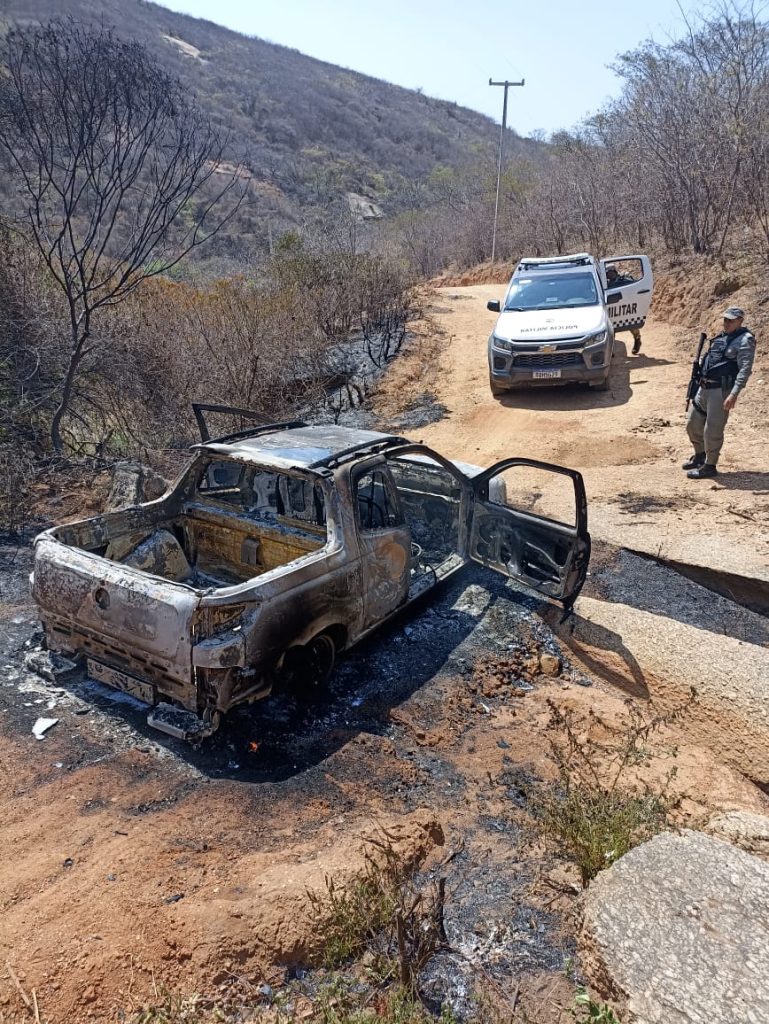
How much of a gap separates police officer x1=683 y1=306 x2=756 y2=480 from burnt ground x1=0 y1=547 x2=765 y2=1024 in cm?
432

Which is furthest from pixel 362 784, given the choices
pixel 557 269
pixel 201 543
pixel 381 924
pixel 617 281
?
pixel 617 281

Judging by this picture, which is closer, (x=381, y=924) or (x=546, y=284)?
(x=381, y=924)

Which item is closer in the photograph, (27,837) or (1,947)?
(1,947)

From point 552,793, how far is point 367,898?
1435mm

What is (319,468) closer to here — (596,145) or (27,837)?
(27,837)

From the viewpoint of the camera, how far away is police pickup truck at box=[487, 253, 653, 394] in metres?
11.7

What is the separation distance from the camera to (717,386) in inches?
317

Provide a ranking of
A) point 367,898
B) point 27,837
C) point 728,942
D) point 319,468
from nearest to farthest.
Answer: point 728,942 < point 367,898 < point 27,837 < point 319,468

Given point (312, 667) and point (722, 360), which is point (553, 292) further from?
point (312, 667)

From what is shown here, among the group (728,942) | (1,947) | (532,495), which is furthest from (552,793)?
(532,495)

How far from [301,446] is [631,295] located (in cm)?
1062

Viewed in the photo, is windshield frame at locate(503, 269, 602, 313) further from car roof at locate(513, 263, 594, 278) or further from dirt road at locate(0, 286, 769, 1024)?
dirt road at locate(0, 286, 769, 1024)

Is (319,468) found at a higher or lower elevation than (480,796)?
higher

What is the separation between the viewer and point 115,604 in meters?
4.08
